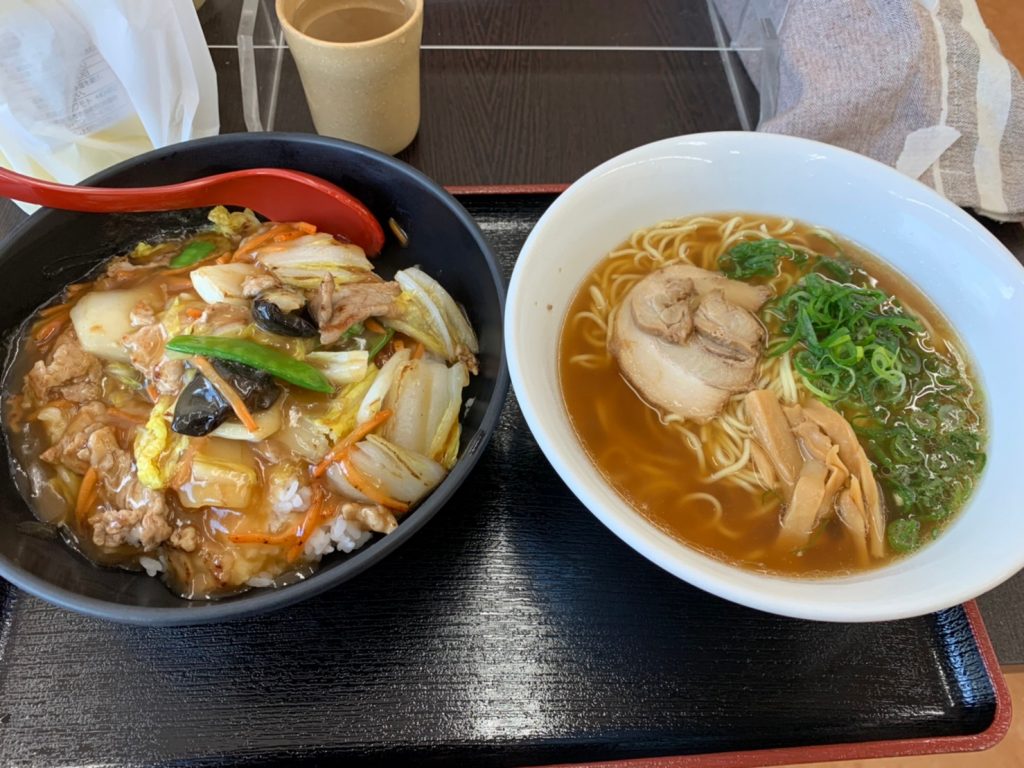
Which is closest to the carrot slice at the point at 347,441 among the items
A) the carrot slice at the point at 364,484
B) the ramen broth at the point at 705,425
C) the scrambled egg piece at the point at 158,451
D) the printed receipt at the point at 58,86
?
the carrot slice at the point at 364,484

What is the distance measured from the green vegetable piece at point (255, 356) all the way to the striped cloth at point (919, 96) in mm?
1515

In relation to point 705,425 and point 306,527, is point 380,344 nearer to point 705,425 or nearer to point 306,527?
point 306,527

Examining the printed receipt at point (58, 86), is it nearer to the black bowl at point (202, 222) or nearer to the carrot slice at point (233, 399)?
the black bowl at point (202, 222)

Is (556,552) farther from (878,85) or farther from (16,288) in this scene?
(878,85)

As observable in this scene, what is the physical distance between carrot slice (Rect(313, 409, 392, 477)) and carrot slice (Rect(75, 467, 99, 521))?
0.41m

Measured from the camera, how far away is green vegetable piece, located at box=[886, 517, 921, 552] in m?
1.23

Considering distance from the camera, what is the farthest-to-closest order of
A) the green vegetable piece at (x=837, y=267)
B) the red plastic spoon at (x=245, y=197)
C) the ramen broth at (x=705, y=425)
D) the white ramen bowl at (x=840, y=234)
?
the green vegetable piece at (x=837, y=267), the red plastic spoon at (x=245, y=197), the ramen broth at (x=705, y=425), the white ramen bowl at (x=840, y=234)

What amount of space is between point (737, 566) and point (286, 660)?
80cm

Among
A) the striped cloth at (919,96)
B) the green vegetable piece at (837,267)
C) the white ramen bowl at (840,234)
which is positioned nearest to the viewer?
the white ramen bowl at (840,234)

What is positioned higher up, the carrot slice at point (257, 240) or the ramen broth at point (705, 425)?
the carrot slice at point (257, 240)

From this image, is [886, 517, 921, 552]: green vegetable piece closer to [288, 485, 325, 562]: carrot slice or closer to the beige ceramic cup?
[288, 485, 325, 562]: carrot slice

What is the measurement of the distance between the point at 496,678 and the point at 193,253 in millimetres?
1122

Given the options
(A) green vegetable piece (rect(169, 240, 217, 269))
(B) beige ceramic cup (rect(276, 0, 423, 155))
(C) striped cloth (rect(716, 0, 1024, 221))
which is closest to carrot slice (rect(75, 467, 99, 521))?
(A) green vegetable piece (rect(169, 240, 217, 269))

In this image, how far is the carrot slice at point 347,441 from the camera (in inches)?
50.8
